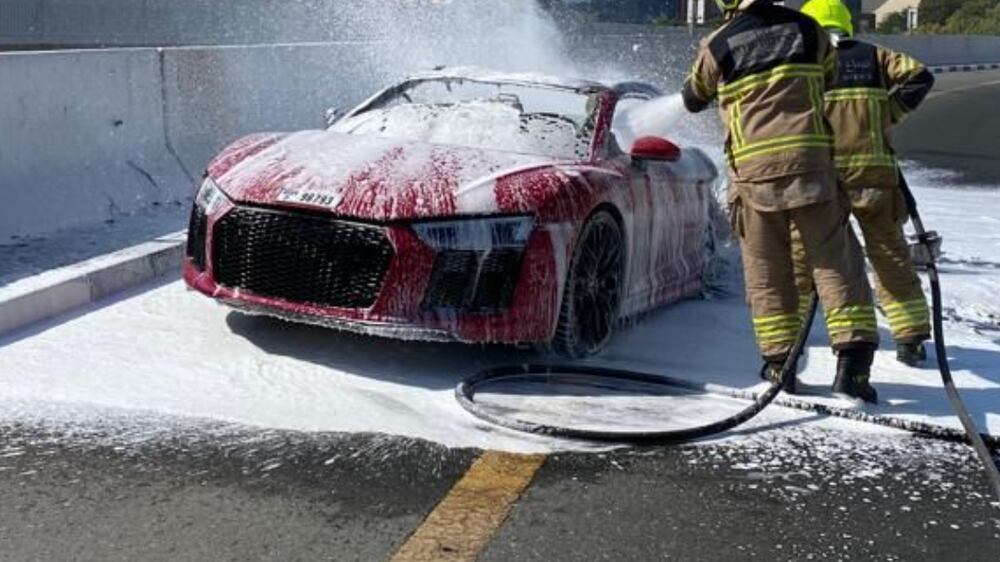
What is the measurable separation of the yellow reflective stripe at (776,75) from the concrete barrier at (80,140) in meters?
4.36

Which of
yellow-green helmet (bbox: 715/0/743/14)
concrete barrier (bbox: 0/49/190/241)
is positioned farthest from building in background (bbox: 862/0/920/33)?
yellow-green helmet (bbox: 715/0/743/14)

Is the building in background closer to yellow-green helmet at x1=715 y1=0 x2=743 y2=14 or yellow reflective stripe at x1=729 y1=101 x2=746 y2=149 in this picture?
yellow-green helmet at x1=715 y1=0 x2=743 y2=14

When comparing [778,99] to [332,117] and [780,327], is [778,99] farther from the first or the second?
[332,117]

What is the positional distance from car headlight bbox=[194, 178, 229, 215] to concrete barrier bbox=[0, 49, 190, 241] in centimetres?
216

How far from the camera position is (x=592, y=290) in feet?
19.2

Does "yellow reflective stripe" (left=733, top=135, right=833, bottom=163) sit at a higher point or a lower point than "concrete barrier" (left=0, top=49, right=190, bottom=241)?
higher

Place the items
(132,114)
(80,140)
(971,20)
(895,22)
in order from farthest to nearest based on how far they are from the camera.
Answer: (895,22)
(971,20)
(132,114)
(80,140)

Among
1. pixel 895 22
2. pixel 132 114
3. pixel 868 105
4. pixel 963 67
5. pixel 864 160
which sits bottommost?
pixel 963 67

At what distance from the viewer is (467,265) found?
17.1ft

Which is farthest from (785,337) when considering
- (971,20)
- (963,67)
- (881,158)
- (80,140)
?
(971,20)

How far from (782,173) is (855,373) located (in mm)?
881

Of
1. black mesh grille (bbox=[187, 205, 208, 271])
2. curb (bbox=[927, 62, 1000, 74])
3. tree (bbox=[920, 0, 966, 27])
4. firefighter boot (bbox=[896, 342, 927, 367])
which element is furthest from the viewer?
tree (bbox=[920, 0, 966, 27])

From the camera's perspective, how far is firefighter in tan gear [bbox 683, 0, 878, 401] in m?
5.13

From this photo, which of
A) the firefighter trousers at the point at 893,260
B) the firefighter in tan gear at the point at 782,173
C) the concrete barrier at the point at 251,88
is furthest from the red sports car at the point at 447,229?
the concrete barrier at the point at 251,88
